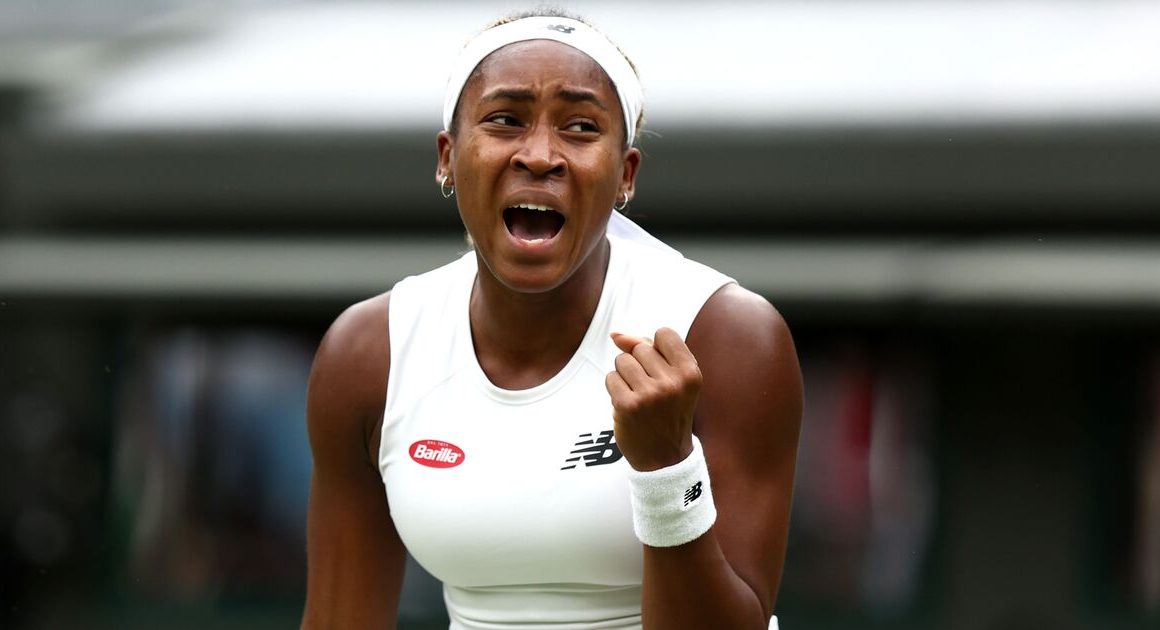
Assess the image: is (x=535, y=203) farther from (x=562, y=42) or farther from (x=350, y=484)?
(x=350, y=484)

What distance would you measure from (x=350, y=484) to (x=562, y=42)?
0.77 meters

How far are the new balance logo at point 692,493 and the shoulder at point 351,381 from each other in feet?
2.02

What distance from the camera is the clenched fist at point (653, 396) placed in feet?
7.22

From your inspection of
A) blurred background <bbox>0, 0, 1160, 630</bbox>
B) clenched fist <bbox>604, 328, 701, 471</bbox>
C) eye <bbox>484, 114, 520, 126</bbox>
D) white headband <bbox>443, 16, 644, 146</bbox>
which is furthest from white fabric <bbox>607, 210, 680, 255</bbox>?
blurred background <bbox>0, 0, 1160, 630</bbox>

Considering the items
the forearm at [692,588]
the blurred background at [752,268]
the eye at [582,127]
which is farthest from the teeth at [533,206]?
the blurred background at [752,268]

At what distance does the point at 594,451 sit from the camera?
2.49m

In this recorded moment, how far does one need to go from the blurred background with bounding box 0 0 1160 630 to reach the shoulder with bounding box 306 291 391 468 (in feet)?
15.4

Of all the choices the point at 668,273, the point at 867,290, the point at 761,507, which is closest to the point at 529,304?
the point at 668,273

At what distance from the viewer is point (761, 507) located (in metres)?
2.45

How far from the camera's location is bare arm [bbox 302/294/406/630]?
271 centimetres

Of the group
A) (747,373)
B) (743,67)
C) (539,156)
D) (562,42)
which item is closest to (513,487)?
(747,373)

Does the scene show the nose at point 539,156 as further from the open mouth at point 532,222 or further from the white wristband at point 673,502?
the white wristband at point 673,502

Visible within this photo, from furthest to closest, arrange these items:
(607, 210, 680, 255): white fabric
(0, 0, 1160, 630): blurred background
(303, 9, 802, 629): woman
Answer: (0, 0, 1160, 630): blurred background → (607, 210, 680, 255): white fabric → (303, 9, 802, 629): woman

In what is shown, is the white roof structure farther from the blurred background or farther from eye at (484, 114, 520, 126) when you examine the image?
eye at (484, 114, 520, 126)
